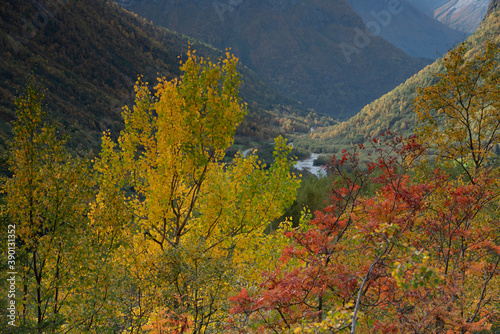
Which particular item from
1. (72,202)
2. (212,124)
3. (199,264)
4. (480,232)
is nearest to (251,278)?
(199,264)

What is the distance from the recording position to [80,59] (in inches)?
4119

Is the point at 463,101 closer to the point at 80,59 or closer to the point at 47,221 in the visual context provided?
the point at 47,221

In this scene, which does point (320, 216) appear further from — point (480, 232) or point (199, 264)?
point (480, 232)

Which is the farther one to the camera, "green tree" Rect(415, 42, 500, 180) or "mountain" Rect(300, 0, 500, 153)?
"mountain" Rect(300, 0, 500, 153)

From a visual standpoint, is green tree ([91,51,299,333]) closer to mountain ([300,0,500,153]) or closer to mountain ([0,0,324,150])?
mountain ([0,0,324,150])

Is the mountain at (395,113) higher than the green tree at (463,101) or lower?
higher

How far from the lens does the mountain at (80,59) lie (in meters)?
70.0

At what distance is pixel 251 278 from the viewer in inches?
289

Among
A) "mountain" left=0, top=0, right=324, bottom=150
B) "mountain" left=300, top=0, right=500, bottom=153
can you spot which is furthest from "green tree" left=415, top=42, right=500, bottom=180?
"mountain" left=300, top=0, right=500, bottom=153

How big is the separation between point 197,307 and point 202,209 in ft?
7.82

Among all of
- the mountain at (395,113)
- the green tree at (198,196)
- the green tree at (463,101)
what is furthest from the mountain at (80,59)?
the green tree at (463,101)

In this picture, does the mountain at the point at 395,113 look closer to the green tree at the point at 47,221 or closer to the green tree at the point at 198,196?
the green tree at the point at 198,196

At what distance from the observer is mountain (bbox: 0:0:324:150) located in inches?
2756

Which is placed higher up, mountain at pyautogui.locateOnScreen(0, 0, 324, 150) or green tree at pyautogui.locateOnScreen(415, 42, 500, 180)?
mountain at pyautogui.locateOnScreen(0, 0, 324, 150)
